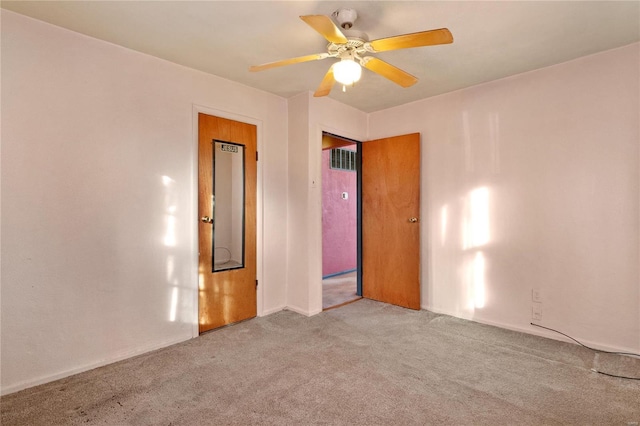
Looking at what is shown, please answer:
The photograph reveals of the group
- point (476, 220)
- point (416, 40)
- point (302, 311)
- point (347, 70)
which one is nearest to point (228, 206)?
point (302, 311)

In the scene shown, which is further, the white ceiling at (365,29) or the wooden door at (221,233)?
the wooden door at (221,233)

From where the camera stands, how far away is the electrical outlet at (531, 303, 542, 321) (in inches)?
115

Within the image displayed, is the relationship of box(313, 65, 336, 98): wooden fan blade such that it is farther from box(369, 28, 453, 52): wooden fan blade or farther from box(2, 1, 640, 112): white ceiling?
box(369, 28, 453, 52): wooden fan blade

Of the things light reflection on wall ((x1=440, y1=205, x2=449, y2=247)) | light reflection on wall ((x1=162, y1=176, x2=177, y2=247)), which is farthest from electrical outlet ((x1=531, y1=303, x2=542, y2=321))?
light reflection on wall ((x1=162, y1=176, x2=177, y2=247))

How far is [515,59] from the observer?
2.69 metres

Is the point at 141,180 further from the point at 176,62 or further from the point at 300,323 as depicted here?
the point at 300,323

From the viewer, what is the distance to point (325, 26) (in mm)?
1663

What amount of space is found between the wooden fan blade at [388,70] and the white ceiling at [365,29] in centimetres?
26

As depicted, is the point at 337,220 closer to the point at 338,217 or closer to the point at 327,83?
the point at 338,217

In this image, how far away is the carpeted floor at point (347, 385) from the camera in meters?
1.81

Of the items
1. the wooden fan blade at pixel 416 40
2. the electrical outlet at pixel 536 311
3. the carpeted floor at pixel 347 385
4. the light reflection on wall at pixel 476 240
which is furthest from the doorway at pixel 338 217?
the wooden fan blade at pixel 416 40

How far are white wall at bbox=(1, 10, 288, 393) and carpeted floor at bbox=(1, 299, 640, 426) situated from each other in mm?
292

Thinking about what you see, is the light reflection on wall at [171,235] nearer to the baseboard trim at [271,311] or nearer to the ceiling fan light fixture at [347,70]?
the baseboard trim at [271,311]

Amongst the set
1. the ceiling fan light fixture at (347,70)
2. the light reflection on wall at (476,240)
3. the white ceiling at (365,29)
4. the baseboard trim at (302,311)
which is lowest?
the baseboard trim at (302,311)
